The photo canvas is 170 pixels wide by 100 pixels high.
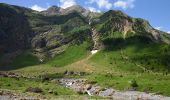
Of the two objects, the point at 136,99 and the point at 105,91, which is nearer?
the point at 136,99

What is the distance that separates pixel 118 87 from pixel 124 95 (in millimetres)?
20314

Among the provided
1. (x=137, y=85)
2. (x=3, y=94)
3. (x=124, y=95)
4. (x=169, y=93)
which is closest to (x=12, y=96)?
(x=3, y=94)

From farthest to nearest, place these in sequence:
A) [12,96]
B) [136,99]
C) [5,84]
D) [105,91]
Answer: [105,91] → [5,84] → [136,99] → [12,96]

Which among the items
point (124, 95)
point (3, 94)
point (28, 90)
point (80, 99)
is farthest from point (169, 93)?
point (3, 94)

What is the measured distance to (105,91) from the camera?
115 meters

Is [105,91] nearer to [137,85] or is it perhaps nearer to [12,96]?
[137,85]

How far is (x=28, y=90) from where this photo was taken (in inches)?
3533

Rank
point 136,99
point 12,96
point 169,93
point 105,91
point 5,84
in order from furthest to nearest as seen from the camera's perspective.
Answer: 1. point 105,91
2. point 5,84
3. point 169,93
4. point 136,99
5. point 12,96

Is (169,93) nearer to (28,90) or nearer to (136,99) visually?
(136,99)

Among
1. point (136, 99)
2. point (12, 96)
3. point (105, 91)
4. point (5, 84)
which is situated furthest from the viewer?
point (105, 91)

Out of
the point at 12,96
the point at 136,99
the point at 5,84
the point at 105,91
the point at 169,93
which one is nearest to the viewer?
the point at 12,96

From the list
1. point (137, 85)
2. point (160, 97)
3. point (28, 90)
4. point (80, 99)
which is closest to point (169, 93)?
point (160, 97)

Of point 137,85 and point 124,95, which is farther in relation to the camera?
point 137,85

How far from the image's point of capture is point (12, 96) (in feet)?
251
